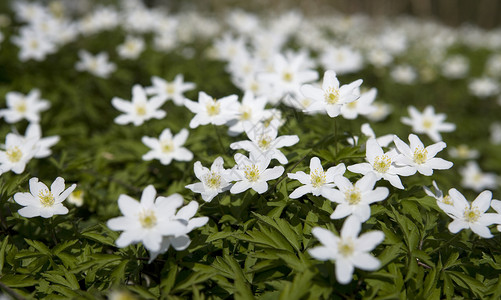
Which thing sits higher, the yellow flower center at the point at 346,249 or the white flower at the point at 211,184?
the yellow flower center at the point at 346,249

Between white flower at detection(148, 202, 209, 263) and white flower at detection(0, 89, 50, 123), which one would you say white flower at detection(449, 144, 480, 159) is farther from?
white flower at detection(0, 89, 50, 123)

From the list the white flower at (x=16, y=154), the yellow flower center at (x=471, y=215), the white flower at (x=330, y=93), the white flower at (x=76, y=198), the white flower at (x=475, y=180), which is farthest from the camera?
the white flower at (x=475, y=180)

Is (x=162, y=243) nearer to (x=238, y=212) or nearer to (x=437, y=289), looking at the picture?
(x=238, y=212)

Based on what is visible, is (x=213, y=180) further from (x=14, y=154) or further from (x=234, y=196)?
(x=14, y=154)

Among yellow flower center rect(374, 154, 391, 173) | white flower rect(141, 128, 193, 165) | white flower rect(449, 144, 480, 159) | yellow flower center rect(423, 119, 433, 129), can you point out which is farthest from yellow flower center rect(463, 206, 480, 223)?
white flower rect(449, 144, 480, 159)

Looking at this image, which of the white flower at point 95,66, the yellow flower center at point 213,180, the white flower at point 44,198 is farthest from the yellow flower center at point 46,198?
the white flower at point 95,66

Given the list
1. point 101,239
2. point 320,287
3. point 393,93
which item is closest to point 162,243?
point 101,239

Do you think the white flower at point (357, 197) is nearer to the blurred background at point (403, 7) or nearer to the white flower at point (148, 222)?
the white flower at point (148, 222)

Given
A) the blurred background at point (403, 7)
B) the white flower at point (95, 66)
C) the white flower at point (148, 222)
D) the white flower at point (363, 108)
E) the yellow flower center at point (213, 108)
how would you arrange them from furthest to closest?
the blurred background at point (403, 7)
the white flower at point (95, 66)
the white flower at point (363, 108)
the yellow flower center at point (213, 108)
the white flower at point (148, 222)

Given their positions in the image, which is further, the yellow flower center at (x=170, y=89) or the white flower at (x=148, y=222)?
the yellow flower center at (x=170, y=89)
